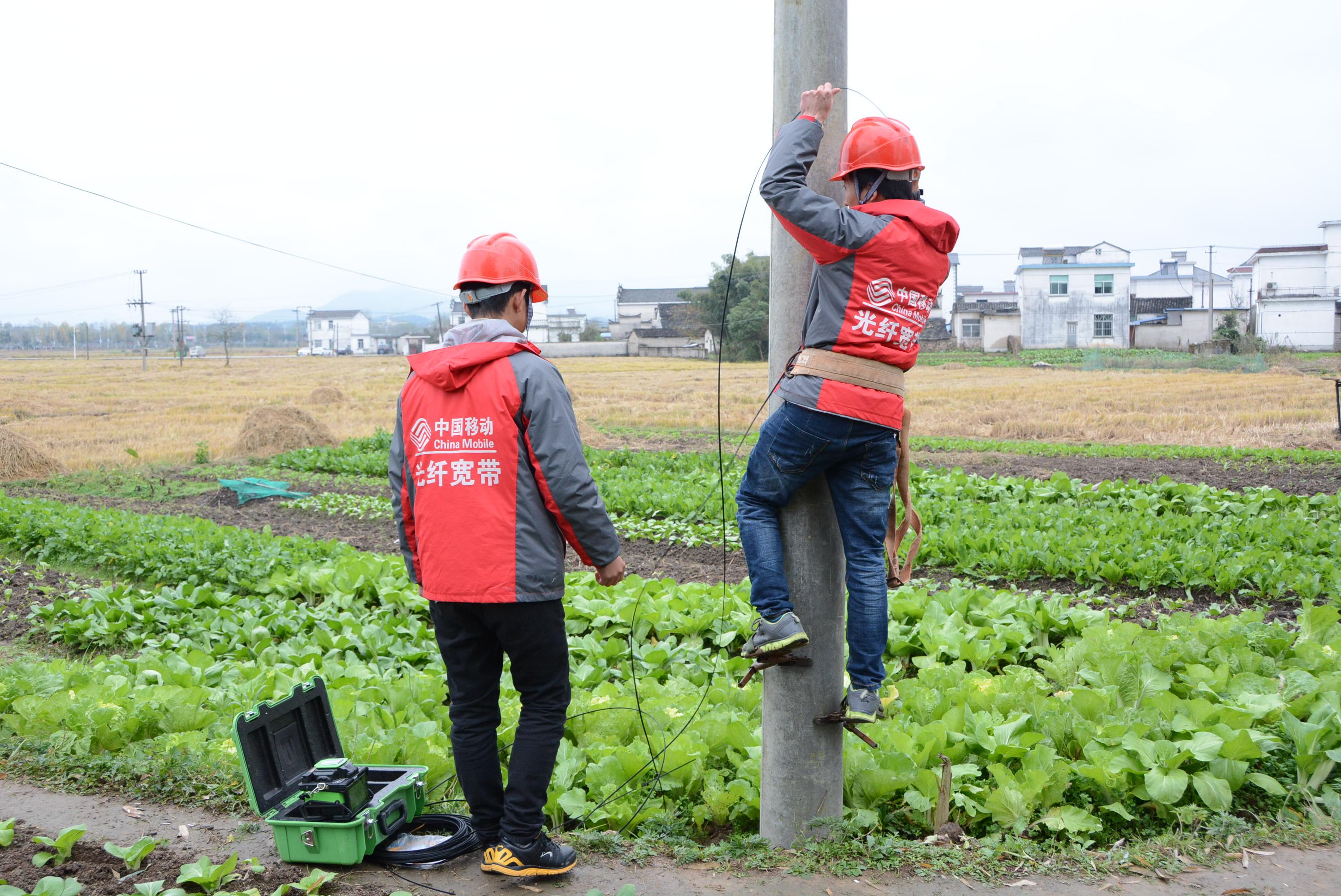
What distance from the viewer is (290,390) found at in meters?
39.8

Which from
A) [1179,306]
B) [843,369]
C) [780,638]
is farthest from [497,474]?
[1179,306]

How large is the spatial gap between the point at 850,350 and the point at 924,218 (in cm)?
50

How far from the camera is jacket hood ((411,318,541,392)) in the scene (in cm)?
293

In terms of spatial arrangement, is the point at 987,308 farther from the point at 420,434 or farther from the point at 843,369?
the point at 420,434

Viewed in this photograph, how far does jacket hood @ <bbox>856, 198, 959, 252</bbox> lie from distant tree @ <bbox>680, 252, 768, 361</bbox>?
3590 cm

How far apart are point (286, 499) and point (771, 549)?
41.7 ft

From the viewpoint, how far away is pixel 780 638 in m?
2.89

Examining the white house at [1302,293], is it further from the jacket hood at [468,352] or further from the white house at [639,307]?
the jacket hood at [468,352]

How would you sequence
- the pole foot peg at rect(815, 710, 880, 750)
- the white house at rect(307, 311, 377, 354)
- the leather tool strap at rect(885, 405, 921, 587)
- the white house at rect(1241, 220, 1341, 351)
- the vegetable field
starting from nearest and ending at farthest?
the pole foot peg at rect(815, 710, 880, 750) < the leather tool strap at rect(885, 405, 921, 587) < the vegetable field < the white house at rect(1241, 220, 1341, 351) < the white house at rect(307, 311, 377, 354)

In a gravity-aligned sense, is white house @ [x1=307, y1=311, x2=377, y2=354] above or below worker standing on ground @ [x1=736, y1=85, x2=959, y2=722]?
above

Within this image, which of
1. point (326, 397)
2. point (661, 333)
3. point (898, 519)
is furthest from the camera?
point (661, 333)

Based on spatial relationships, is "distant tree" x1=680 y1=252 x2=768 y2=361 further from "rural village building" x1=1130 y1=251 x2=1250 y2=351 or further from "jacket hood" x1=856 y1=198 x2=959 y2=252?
"jacket hood" x1=856 y1=198 x2=959 y2=252

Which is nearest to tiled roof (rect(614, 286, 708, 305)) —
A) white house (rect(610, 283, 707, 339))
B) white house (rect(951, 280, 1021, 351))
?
white house (rect(610, 283, 707, 339))

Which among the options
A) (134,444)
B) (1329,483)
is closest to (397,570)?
(1329,483)
